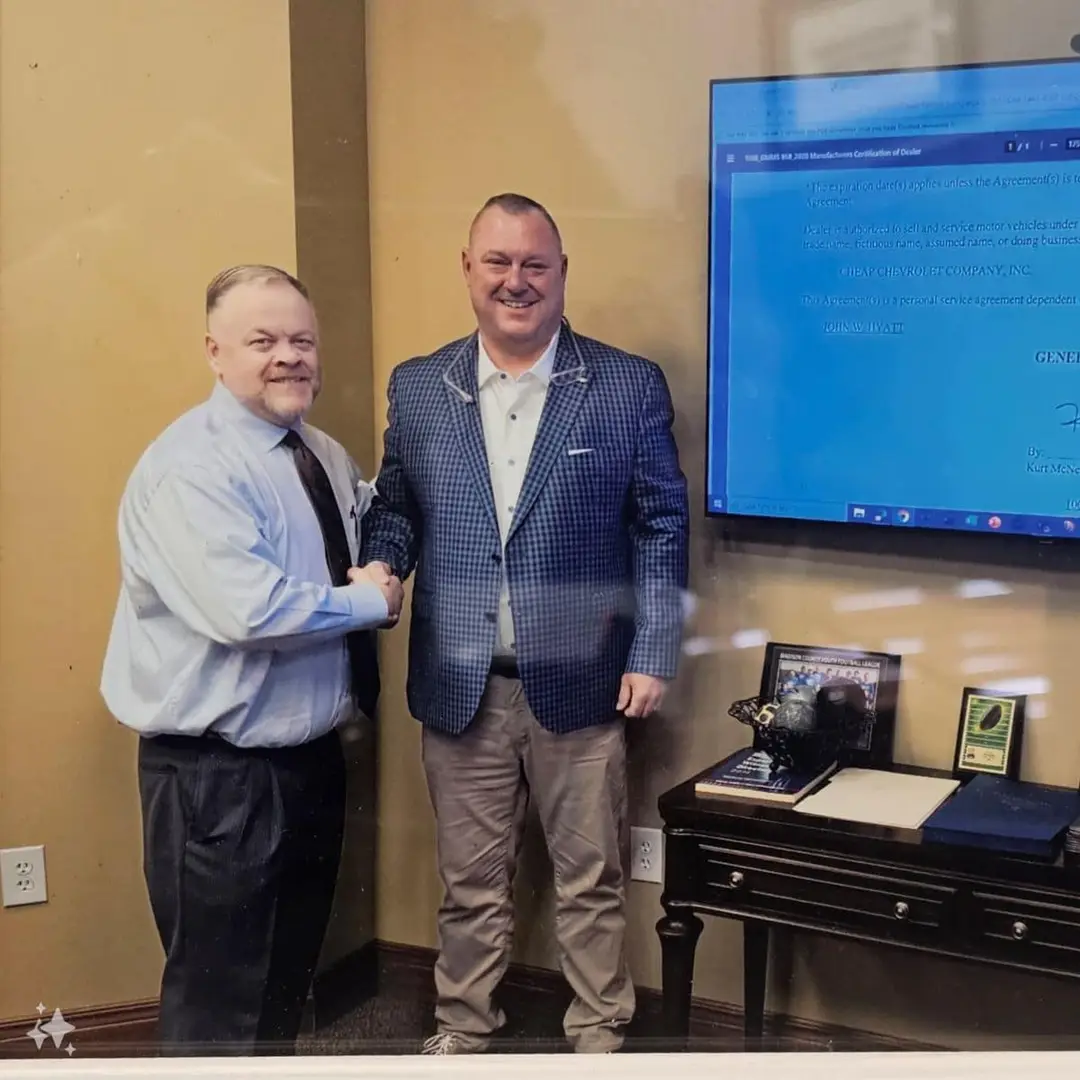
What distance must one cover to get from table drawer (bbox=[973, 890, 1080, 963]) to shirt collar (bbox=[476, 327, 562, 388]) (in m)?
0.69

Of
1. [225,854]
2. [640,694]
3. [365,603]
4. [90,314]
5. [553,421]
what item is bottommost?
[225,854]

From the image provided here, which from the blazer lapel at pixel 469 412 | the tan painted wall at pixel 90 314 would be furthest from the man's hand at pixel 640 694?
the tan painted wall at pixel 90 314

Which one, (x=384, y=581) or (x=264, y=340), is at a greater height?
(x=264, y=340)

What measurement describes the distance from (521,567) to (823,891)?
1.58ft

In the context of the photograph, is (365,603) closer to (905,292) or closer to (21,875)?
(21,875)

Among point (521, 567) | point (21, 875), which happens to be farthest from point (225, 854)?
point (521, 567)

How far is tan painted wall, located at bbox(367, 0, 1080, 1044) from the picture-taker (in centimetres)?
113

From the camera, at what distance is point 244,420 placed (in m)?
1.15

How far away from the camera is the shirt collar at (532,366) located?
122cm

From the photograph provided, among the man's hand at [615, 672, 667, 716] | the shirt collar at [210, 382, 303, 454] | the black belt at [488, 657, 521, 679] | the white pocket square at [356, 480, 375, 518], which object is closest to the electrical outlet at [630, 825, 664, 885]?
the man's hand at [615, 672, 667, 716]

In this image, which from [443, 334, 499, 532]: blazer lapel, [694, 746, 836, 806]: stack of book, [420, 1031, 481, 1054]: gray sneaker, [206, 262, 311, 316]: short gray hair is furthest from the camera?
[694, 746, 836, 806]: stack of book

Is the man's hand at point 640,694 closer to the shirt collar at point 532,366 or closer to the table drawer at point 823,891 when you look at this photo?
the table drawer at point 823,891

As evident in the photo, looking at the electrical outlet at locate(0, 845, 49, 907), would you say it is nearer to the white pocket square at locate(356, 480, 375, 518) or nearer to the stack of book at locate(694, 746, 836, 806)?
the white pocket square at locate(356, 480, 375, 518)

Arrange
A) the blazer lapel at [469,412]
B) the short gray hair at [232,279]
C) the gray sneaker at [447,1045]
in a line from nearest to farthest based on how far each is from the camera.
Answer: the gray sneaker at [447,1045] → the short gray hair at [232,279] → the blazer lapel at [469,412]
